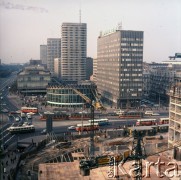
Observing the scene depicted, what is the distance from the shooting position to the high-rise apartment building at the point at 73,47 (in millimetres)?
65375

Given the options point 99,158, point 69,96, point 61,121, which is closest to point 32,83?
point 69,96

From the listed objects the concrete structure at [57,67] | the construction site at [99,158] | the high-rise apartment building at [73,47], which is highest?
the high-rise apartment building at [73,47]

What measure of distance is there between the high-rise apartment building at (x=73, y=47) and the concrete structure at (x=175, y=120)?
149 ft

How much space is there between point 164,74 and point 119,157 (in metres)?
33.8

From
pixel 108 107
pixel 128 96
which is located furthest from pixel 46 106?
pixel 128 96

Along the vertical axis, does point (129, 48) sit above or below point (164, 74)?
above

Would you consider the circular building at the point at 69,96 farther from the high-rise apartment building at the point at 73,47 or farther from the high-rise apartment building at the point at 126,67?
the high-rise apartment building at the point at 73,47

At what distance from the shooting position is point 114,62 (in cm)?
4175

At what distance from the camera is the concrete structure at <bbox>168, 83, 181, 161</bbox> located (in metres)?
20.0

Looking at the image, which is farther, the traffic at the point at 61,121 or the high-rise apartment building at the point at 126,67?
the high-rise apartment building at the point at 126,67

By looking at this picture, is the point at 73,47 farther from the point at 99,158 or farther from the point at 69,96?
the point at 99,158

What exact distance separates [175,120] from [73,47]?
4678 cm

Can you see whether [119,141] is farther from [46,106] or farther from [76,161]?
[46,106]

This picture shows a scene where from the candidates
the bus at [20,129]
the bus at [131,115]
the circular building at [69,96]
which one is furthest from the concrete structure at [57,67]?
the bus at [20,129]
